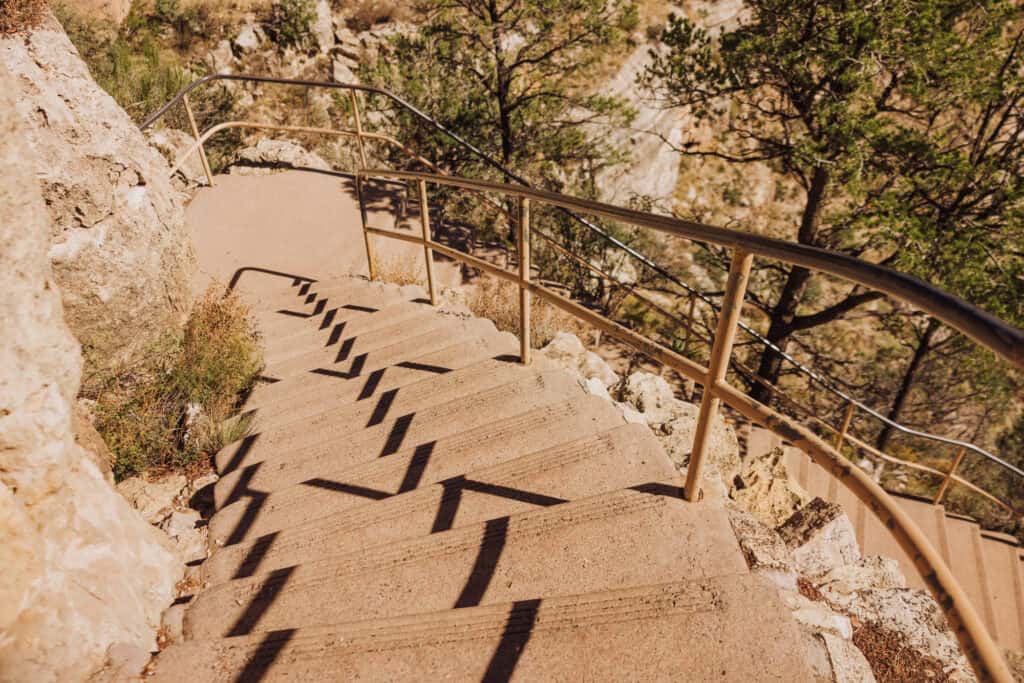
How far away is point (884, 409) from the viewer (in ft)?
47.6

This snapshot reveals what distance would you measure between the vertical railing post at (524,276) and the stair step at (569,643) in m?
1.67

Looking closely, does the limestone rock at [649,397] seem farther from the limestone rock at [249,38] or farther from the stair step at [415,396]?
the limestone rock at [249,38]

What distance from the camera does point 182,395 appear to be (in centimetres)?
405

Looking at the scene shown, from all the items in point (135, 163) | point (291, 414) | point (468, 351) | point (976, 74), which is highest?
point (976, 74)

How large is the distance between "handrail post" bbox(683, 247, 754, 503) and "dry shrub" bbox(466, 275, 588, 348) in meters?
3.04

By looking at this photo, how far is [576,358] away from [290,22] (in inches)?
648

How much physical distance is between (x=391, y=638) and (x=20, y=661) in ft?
4.12

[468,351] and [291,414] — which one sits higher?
[468,351]

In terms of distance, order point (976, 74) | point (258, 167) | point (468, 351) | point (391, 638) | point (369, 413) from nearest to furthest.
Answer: point (391, 638) < point (369, 413) < point (468, 351) < point (976, 74) < point (258, 167)

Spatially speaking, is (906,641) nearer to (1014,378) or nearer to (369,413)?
(369,413)

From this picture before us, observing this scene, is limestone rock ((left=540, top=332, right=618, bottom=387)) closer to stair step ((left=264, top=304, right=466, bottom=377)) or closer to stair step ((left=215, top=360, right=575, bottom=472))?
stair step ((left=264, top=304, right=466, bottom=377))

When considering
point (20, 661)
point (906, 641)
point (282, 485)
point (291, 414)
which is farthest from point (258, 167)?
point (906, 641)

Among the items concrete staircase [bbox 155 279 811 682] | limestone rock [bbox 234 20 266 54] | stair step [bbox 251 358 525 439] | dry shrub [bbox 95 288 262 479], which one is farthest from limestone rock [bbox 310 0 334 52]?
stair step [bbox 251 358 525 439]

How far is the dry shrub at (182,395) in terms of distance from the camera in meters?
3.62
